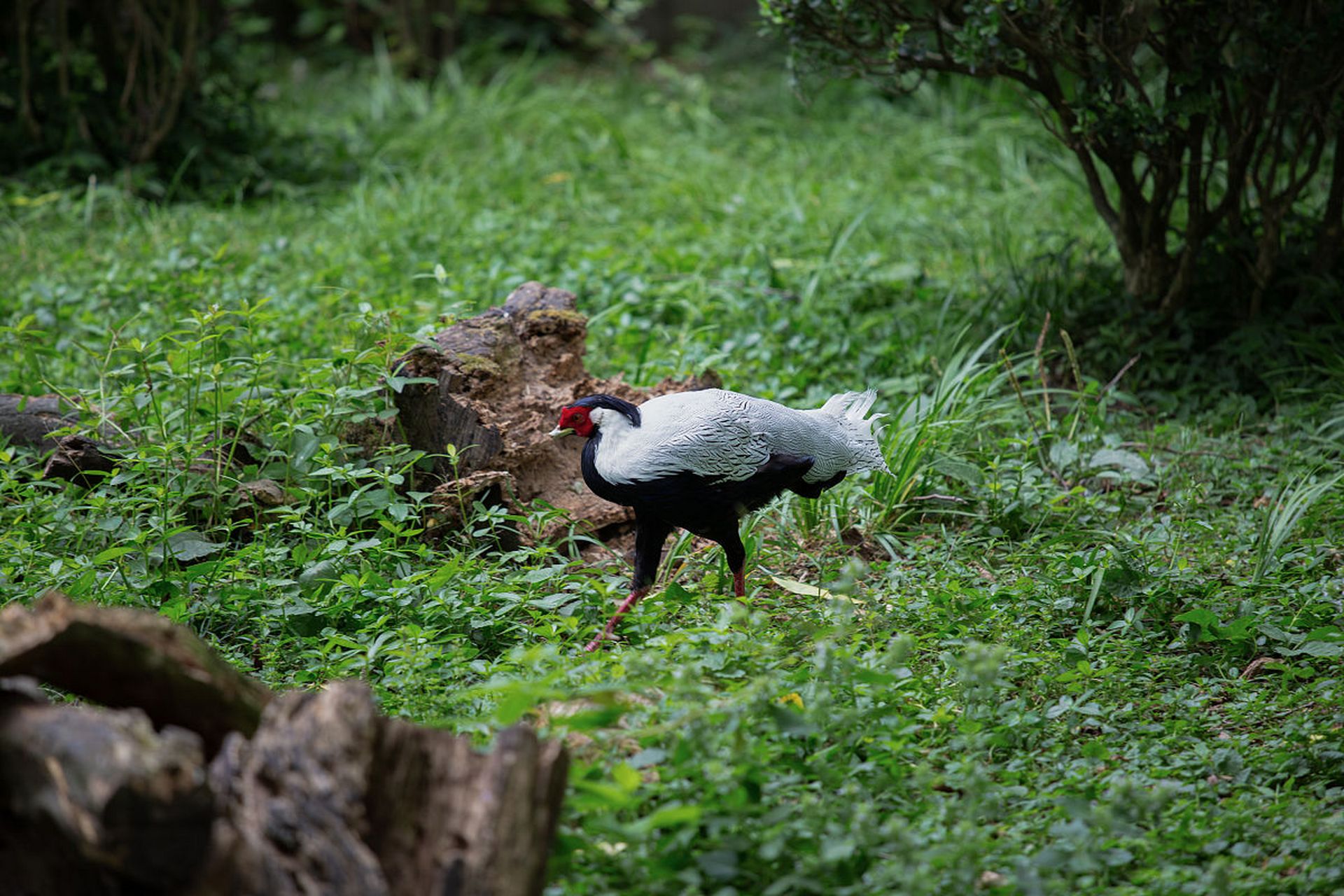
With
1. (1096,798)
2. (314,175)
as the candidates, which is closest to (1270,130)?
Answer: (1096,798)

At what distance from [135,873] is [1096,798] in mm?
1916

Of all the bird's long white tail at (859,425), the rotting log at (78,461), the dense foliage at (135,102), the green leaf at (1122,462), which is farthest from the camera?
the dense foliage at (135,102)

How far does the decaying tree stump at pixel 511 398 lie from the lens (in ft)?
13.0

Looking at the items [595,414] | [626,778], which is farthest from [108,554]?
[626,778]

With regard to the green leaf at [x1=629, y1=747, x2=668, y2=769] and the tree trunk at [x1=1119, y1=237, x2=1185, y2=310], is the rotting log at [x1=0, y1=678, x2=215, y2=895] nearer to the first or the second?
the green leaf at [x1=629, y1=747, x2=668, y2=769]

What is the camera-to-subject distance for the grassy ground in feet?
8.01

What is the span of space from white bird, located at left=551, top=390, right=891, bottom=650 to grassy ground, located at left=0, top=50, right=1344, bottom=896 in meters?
0.24

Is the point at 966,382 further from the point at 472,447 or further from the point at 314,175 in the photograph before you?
the point at 314,175

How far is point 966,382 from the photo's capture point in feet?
15.5

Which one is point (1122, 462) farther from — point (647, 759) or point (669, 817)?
point (669, 817)

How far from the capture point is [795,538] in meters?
4.18

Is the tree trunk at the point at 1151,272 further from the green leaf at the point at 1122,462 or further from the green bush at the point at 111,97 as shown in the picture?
the green bush at the point at 111,97

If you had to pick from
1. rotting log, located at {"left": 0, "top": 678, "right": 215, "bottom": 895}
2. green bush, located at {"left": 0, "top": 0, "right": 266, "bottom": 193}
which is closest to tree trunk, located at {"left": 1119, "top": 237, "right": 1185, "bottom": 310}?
rotting log, located at {"left": 0, "top": 678, "right": 215, "bottom": 895}

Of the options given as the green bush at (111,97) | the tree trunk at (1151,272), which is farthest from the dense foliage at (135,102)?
the tree trunk at (1151,272)
